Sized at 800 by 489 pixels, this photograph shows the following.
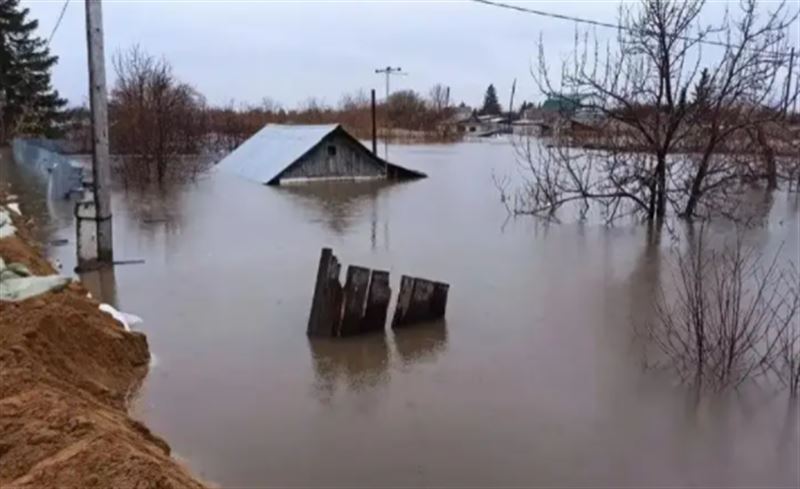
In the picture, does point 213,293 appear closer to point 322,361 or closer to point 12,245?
point 12,245

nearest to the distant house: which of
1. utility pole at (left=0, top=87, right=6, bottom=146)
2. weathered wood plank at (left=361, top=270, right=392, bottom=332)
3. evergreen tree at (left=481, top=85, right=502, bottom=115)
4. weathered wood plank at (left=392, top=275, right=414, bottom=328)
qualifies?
weathered wood plank at (left=392, top=275, right=414, bottom=328)

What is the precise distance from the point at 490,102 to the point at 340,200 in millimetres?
74268

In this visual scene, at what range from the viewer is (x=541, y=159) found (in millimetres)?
15773

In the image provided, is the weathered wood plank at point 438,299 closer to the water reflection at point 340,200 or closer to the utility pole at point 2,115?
the water reflection at point 340,200

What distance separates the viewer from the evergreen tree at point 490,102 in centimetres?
8506

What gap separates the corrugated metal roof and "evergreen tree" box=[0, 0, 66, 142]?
12921 mm

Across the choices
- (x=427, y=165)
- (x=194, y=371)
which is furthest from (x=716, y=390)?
(x=427, y=165)

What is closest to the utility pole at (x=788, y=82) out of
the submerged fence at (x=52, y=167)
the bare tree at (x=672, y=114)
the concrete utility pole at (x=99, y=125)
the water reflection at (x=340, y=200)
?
the bare tree at (x=672, y=114)

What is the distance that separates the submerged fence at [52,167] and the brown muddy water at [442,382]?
246 inches

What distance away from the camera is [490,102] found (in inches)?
3479

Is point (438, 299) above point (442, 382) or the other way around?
above

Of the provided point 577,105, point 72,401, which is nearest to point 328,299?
point 72,401

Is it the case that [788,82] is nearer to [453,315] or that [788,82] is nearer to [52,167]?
[453,315]

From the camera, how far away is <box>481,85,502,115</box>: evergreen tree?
8506 cm
